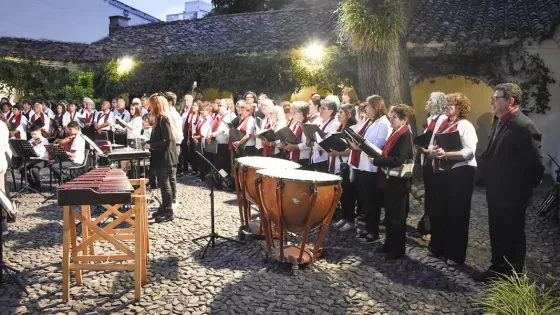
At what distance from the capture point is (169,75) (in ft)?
61.7

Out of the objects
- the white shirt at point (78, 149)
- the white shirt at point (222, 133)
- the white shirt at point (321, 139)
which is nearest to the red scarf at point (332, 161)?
the white shirt at point (321, 139)

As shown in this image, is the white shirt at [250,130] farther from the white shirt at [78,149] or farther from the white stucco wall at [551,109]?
the white stucco wall at [551,109]

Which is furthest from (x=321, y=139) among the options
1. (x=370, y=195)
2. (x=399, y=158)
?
(x=399, y=158)

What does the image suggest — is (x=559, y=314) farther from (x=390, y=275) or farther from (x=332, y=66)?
(x=332, y=66)

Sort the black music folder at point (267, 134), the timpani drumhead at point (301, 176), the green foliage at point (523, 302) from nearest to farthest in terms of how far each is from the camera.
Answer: the green foliage at point (523, 302)
the timpani drumhead at point (301, 176)
the black music folder at point (267, 134)

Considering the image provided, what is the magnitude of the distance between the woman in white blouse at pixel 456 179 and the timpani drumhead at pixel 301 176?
1253 millimetres

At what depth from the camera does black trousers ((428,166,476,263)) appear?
501 cm

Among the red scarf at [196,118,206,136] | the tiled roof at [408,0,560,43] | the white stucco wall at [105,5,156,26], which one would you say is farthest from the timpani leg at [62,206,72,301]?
the white stucco wall at [105,5,156,26]

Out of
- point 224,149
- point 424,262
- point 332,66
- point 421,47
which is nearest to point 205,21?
point 332,66

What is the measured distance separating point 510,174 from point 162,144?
466 centimetres

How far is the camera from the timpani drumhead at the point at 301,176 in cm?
461

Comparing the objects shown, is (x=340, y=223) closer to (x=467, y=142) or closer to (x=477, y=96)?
(x=467, y=142)

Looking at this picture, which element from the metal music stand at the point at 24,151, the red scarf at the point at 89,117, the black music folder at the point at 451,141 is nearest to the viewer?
the black music folder at the point at 451,141

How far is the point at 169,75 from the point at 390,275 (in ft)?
51.8
